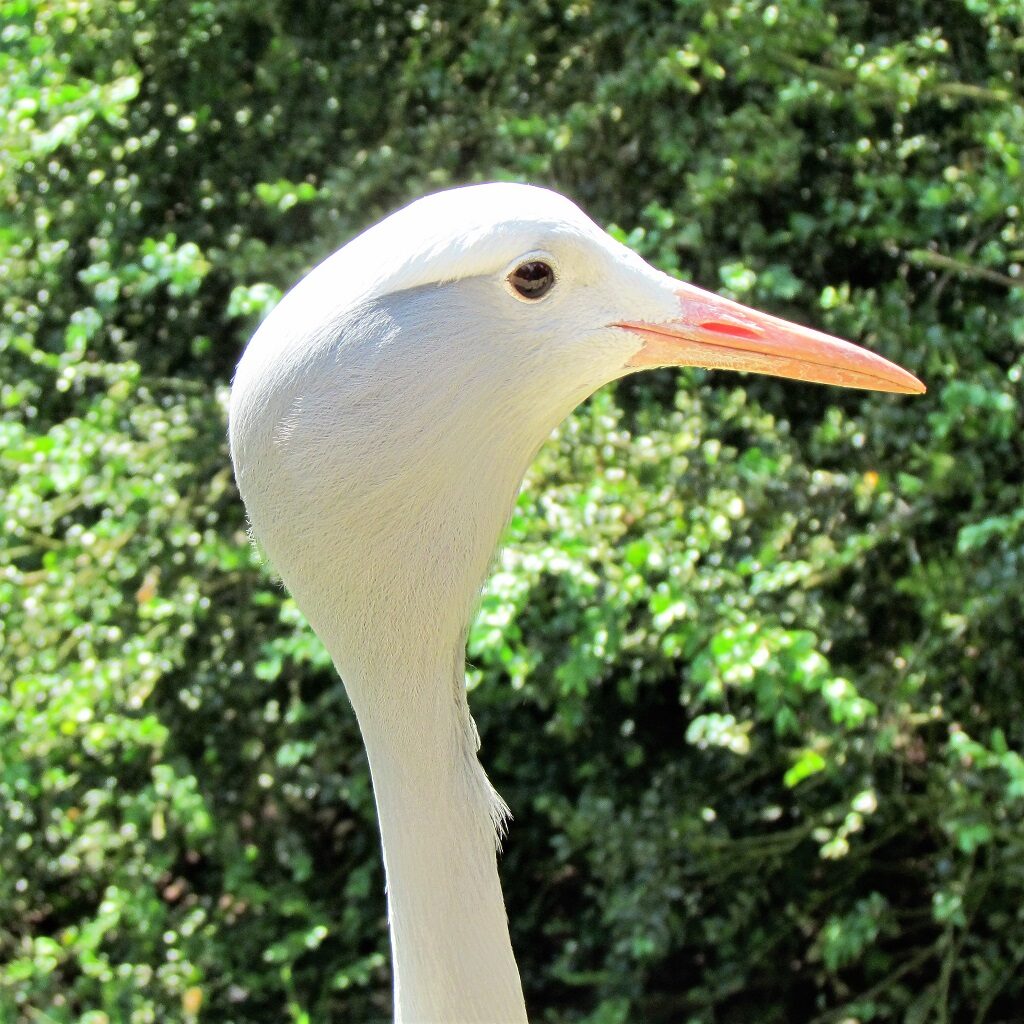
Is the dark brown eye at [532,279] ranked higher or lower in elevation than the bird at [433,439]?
higher

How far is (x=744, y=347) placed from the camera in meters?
1.84

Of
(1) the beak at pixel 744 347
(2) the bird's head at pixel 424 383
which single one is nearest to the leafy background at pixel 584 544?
(1) the beak at pixel 744 347

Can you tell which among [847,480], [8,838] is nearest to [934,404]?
[847,480]

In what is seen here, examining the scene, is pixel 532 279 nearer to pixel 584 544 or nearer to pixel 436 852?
pixel 436 852

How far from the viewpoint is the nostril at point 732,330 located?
1822 millimetres

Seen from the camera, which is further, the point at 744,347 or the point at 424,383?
the point at 744,347

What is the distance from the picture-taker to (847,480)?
3225 mm

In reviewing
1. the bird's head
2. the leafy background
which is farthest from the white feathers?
the leafy background

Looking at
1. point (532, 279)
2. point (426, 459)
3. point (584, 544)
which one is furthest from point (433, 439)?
point (584, 544)

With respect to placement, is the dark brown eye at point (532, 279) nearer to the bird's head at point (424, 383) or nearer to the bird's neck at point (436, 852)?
the bird's head at point (424, 383)

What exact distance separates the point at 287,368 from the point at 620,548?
5.09 ft

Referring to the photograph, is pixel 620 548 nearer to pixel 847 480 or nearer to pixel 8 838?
pixel 847 480

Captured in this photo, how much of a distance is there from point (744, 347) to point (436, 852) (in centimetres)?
70

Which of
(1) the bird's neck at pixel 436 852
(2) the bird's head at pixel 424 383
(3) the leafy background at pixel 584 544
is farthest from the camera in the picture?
(3) the leafy background at pixel 584 544
